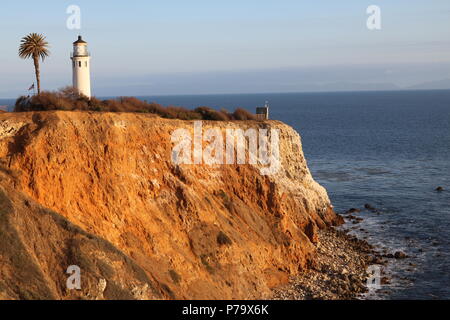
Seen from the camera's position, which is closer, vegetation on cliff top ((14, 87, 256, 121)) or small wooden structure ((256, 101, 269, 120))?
vegetation on cliff top ((14, 87, 256, 121))

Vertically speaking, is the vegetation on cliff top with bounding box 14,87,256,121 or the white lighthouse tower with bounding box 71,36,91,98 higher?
the white lighthouse tower with bounding box 71,36,91,98

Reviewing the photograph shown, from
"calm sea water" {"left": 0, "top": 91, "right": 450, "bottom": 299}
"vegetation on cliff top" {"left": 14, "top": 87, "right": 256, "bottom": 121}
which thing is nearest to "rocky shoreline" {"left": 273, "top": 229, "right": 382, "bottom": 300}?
"calm sea water" {"left": 0, "top": 91, "right": 450, "bottom": 299}
